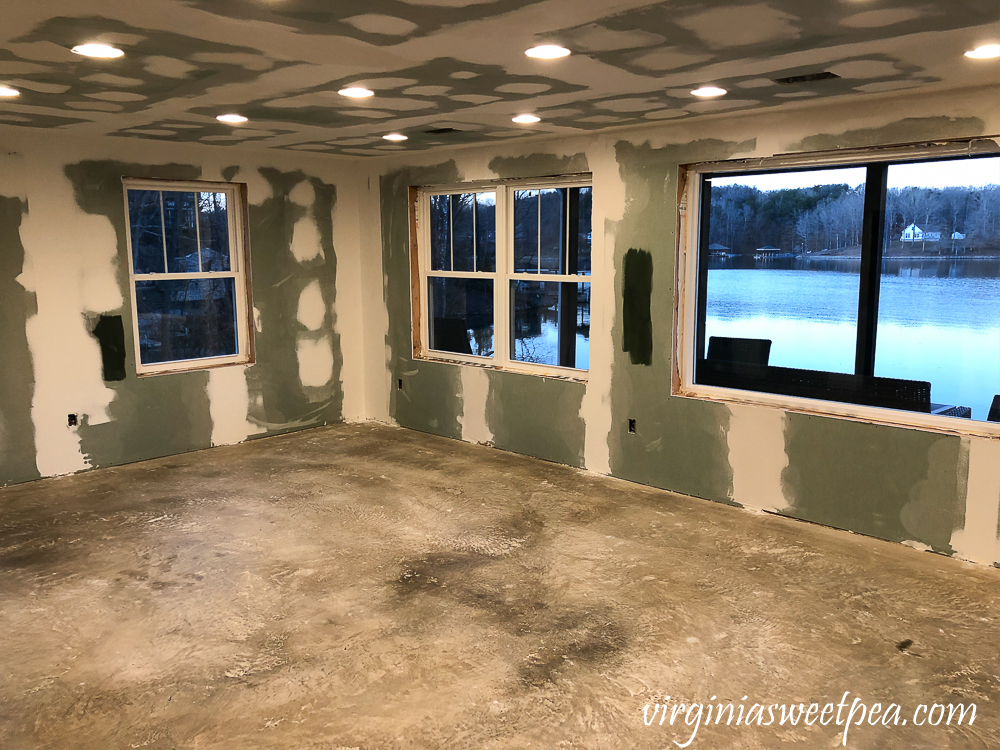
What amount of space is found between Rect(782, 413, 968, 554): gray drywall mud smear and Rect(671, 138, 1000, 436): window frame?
90 millimetres

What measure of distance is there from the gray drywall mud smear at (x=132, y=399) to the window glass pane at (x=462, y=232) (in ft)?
6.66

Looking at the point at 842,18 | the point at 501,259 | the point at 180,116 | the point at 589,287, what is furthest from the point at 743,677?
the point at 180,116

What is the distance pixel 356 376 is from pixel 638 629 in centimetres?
448

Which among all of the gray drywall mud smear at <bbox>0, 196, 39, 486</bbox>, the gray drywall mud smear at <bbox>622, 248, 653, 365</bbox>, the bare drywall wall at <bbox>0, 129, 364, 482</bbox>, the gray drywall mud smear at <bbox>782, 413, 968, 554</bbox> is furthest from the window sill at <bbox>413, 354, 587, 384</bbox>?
the gray drywall mud smear at <bbox>0, 196, 39, 486</bbox>

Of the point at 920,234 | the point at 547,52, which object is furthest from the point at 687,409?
the point at 547,52

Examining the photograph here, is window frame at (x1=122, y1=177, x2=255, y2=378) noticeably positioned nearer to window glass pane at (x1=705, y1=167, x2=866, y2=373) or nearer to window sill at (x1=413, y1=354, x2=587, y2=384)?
window sill at (x1=413, y1=354, x2=587, y2=384)

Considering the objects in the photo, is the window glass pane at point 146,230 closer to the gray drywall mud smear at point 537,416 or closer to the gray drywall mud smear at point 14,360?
the gray drywall mud smear at point 14,360

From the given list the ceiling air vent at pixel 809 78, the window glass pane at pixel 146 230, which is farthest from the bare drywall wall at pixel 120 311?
the ceiling air vent at pixel 809 78

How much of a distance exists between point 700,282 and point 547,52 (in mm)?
2331

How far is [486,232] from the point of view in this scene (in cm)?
605

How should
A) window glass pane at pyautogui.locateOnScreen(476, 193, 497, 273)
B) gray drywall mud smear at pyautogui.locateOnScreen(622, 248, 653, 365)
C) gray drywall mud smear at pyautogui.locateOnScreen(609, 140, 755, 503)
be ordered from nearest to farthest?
1. gray drywall mud smear at pyautogui.locateOnScreen(609, 140, 755, 503)
2. gray drywall mud smear at pyautogui.locateOnScreen(622, 248, 653, 365)
3. window glass pane at pyautogui.locateOnScreen(476, 193, 497, 273)

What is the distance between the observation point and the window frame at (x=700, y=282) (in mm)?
3879

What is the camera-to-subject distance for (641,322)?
5.02 m

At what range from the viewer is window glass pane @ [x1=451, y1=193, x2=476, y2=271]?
20.2 ft
